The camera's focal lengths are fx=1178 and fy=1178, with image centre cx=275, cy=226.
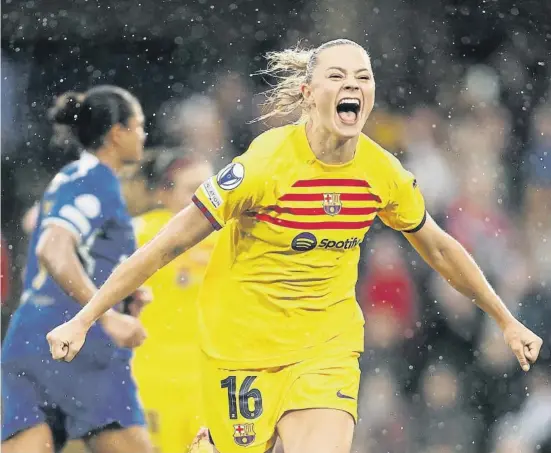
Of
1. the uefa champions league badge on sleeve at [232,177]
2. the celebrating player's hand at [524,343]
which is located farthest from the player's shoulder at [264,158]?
the celebrating player's hand at [524,343]

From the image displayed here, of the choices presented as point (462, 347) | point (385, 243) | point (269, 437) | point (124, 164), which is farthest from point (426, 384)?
point (269, 437)

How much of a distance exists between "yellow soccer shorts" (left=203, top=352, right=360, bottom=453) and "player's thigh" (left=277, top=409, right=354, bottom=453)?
0.03 m

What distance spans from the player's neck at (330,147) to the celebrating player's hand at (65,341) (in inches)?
38.2

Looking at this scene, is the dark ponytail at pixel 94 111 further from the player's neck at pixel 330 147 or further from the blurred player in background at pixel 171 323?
the player's neck at pixel 330 147

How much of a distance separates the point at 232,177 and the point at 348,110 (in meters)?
0.46

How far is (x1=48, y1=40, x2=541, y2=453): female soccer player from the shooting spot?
381 centimetres

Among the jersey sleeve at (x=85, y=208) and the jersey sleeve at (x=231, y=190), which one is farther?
the jersey sleeve at (x=85, y=208)

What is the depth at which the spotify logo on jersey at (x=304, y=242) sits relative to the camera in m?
3.88

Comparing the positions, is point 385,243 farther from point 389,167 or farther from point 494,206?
point 389,167

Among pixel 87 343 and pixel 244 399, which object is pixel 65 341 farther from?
pixel 87 343

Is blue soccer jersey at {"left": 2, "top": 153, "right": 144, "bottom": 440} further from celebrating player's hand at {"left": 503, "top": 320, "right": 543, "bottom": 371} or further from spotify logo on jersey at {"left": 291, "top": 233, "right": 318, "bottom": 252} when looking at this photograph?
celebrating player's hand at {"left": 503, "top": 320, "right": 543, "bottom": 371}

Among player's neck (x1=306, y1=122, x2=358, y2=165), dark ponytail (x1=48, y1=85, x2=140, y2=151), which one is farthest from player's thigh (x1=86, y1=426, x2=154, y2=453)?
player's neck (x1=306, y1=122, x2=358, y2=165)

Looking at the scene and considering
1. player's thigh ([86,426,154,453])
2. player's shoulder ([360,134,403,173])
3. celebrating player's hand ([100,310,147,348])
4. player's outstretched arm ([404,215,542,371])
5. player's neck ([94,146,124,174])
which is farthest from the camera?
player's neck ([94,146,124,174])

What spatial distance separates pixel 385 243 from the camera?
6250 millimetres
